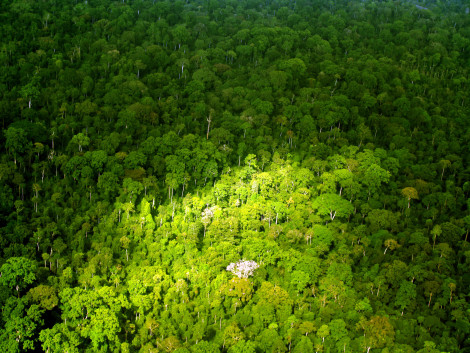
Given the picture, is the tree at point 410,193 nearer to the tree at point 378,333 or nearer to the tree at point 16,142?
the tree at point 378,333

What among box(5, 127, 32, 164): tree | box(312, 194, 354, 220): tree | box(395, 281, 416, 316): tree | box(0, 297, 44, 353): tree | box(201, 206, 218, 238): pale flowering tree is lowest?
box(0, 297, 44, 353): tree

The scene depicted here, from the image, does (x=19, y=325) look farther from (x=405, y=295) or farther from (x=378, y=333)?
(x=405, y=295)

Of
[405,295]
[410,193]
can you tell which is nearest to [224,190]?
[410,193]

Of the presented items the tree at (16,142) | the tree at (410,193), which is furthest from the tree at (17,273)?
the tree at (410,193)

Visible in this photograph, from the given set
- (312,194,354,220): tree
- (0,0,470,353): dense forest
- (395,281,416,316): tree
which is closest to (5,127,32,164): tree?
(0,0,470,353): dense forest

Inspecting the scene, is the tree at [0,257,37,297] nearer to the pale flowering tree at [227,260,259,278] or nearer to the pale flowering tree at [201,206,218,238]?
the pale flowering tree at [201,206,218,238]

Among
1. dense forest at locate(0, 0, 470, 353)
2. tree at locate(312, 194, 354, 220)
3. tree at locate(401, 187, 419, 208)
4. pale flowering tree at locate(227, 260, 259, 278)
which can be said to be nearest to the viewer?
dense forest at locate(0, 0, 470, 353)

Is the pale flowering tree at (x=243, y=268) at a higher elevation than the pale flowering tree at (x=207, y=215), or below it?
below
